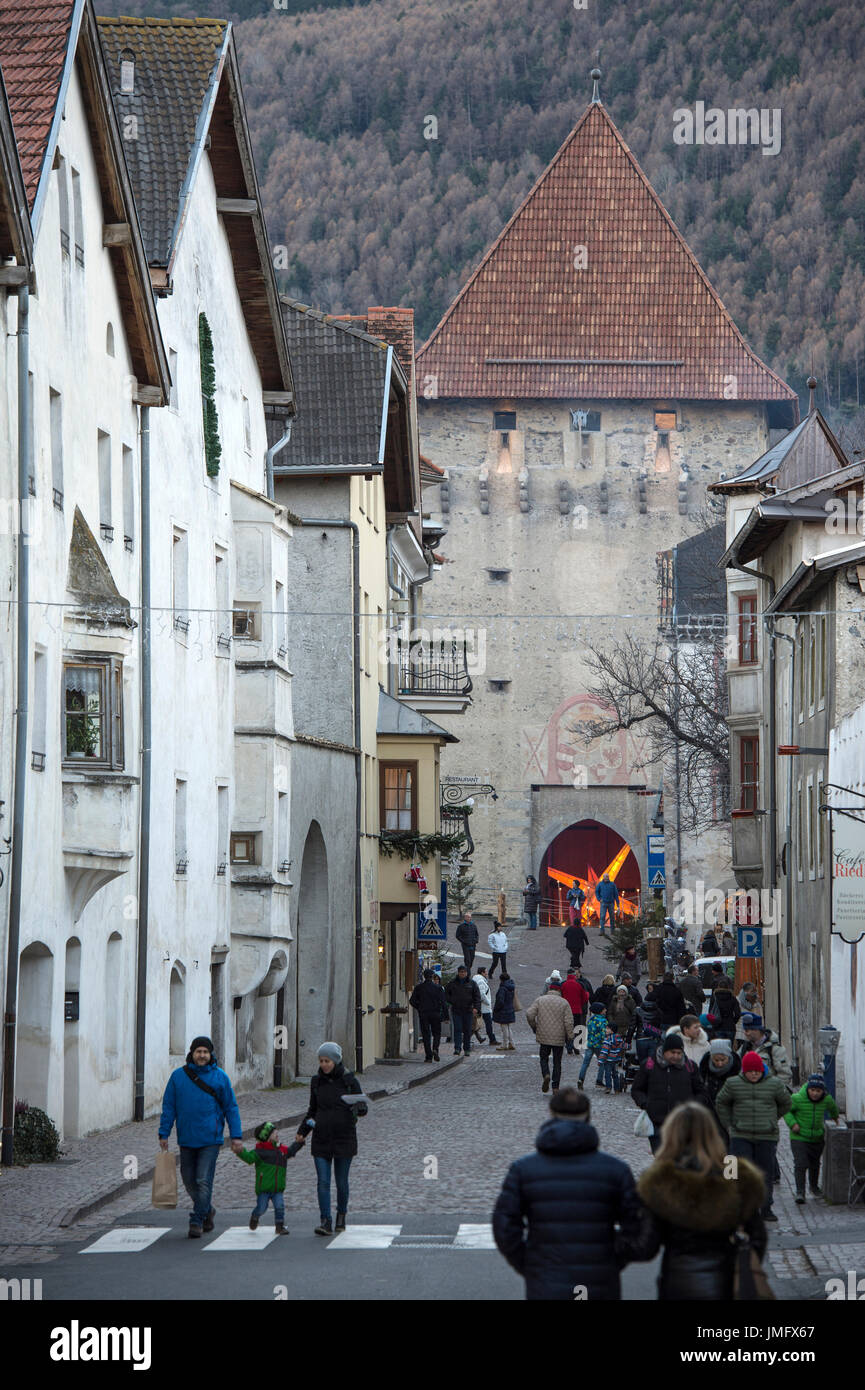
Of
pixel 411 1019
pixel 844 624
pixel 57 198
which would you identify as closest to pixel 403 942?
pixel 411 1019

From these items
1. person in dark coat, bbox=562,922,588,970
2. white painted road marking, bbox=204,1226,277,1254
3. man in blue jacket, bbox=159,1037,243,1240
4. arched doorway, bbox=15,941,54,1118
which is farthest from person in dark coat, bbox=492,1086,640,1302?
person in dark coat, bbox=562,922,588,970

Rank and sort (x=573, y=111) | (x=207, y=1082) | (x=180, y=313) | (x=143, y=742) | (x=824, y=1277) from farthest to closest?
(x=573, y=111)
(x=180, y=313)
(x=143, y=742)
(x=207, y=1082)
(x=824, y=1277)

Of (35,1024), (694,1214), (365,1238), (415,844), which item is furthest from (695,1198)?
(415,844)

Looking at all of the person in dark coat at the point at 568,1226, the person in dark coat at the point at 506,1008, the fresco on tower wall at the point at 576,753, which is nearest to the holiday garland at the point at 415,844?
the person in dark coat at the point at 506,1008

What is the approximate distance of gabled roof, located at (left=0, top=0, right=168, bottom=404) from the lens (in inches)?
851

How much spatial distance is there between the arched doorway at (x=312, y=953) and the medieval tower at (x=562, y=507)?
105 feet

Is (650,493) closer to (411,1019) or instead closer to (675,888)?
(675,888)

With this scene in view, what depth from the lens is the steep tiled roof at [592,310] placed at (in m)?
69.1

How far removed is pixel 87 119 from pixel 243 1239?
13.5 m

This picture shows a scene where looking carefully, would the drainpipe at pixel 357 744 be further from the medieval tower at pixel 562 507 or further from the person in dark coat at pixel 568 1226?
the medieval tower at pixel 562 507

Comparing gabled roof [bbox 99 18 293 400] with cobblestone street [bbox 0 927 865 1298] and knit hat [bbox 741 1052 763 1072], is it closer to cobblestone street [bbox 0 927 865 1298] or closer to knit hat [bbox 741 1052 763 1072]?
cobblestone street [bbox 0 927 865 1298]

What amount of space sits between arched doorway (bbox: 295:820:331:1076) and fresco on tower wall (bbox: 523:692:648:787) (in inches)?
1294

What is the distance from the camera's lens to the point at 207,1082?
1501 centimetres

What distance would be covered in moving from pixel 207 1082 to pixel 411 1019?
93.0 ft
